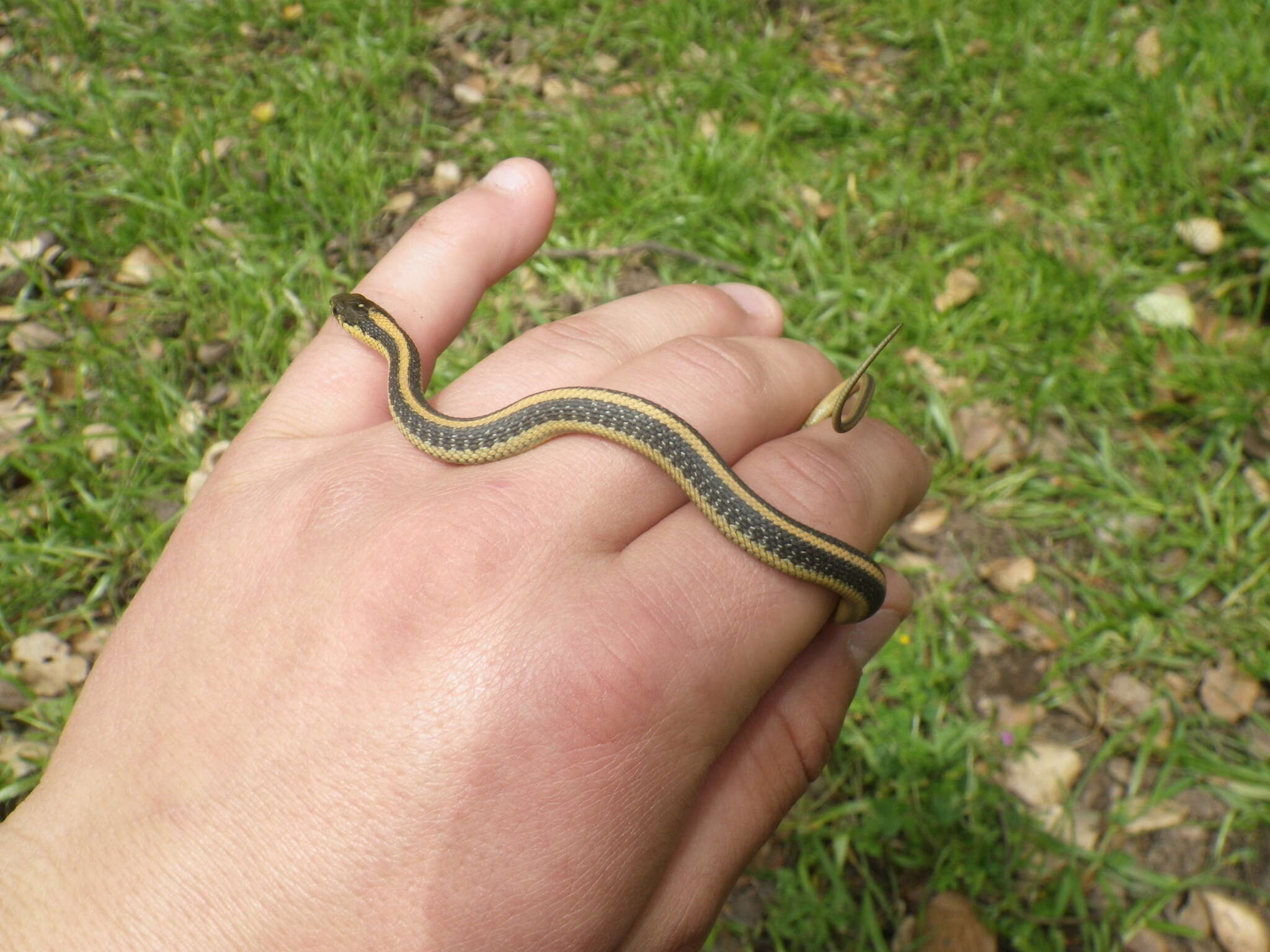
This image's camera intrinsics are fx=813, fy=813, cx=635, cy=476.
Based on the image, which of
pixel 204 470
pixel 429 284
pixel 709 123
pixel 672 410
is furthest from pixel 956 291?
pixel 204 470

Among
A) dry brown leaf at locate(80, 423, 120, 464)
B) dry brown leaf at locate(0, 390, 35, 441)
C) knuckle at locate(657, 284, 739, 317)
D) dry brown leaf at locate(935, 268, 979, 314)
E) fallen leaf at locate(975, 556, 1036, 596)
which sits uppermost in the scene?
dry brown leaf at locate(0, 390, 35, 441)

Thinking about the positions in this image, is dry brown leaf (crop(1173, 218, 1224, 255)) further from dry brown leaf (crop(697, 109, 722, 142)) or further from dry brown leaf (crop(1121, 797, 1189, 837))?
dry brown leaf (crop(1121, 797, 1189, 837))

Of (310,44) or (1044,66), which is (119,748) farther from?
(1044,66)

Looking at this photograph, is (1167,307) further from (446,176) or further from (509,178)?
(446,176)

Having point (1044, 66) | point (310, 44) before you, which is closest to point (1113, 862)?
point (1044, 66)

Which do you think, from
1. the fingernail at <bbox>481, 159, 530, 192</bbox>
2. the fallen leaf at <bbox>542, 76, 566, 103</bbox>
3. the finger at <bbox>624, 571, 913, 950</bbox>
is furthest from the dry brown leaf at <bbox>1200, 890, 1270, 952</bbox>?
the fallen leaf at <bbox>542, 76, 566, 103</bbox>

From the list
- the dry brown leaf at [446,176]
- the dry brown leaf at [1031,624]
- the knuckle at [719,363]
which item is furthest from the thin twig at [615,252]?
the dry brown leaf at [1031,624]
